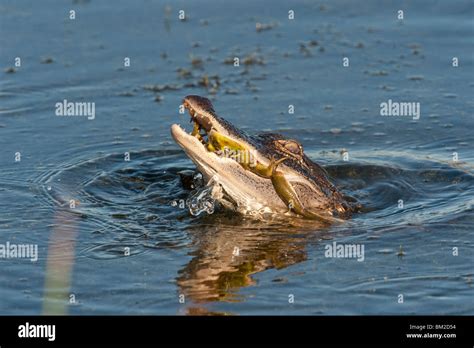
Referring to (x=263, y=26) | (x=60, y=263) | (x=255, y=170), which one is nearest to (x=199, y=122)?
(x=255, y=170)

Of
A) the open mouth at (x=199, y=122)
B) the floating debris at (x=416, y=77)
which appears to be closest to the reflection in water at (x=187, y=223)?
the open mouth at (x=199, y=122)

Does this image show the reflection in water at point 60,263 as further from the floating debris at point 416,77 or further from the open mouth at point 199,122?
the floating debris at point 416,77

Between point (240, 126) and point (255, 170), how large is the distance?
10.3 feet

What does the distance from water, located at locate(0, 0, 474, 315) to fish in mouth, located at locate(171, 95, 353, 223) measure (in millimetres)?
231

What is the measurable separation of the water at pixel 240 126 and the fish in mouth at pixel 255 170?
23 centimetres

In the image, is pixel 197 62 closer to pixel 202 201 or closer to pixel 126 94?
pixel 126 94

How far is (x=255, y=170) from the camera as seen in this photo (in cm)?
1044

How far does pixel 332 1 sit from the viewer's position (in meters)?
17.4

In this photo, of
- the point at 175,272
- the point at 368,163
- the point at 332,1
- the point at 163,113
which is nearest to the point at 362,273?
the point at 175,272

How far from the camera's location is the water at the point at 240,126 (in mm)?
9250

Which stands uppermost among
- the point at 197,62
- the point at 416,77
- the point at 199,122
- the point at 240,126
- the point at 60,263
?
the point at 197,62
